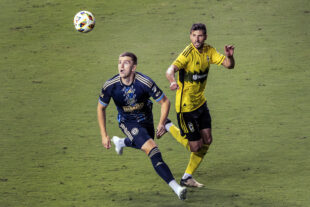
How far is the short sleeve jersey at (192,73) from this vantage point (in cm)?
980

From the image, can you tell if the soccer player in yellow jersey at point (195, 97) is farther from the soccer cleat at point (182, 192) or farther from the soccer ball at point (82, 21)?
the soccer ball at point (82, 21)

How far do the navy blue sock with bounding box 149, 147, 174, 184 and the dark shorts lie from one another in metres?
0.96

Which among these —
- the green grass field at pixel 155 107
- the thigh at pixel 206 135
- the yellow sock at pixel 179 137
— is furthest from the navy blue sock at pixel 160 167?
the yellow sock at pixel 179 137

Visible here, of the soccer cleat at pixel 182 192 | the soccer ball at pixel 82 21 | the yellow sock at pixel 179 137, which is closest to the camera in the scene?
the soccer cleat at pixel 182 192

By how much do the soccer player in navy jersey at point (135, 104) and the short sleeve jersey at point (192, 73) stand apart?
0.56 metres

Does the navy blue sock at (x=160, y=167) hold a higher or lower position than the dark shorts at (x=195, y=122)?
lower

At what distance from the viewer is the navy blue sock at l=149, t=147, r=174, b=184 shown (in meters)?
9.05

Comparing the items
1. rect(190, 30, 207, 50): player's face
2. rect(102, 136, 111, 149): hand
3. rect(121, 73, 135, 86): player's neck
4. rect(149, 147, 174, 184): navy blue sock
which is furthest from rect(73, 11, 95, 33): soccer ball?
rect(149, 147, 174, 184): navy blue sock

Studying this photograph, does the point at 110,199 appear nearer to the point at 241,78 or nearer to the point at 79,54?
the point at 241,78

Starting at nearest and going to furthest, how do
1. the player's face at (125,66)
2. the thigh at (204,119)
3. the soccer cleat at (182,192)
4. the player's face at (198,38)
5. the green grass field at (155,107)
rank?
the soccer cleat at (182,192), the player's face at (125,66), the player's face at (198,38), the green grass field at (155,107), the thigh at (204,119)

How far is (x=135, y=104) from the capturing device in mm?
9484

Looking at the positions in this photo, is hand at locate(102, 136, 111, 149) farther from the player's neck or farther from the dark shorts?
the dark shorts

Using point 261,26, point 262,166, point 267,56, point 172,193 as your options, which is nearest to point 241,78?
point 267,56

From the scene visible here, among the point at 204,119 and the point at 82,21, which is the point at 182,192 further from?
the point at 82,21
